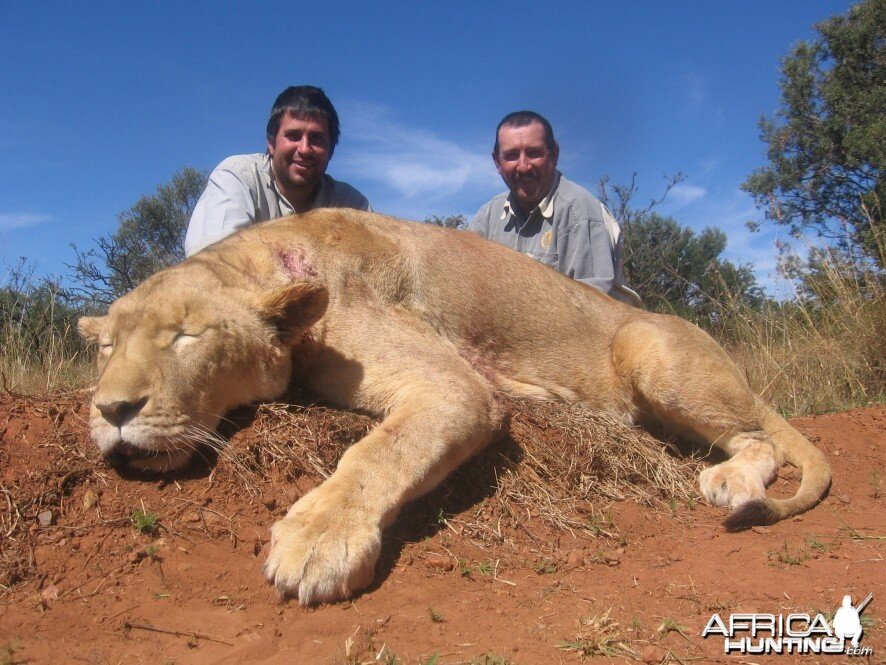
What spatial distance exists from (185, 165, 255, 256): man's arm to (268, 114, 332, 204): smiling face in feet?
1.50

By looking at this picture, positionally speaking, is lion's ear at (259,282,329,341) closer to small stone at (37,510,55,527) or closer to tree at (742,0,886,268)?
small stone at (37,510,55,527)

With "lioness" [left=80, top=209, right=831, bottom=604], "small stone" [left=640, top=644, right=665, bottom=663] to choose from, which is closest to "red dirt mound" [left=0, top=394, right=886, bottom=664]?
"small stone" [left=640, top=644, right=665, bottom=663]

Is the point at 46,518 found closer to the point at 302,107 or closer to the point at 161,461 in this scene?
the point at 161,461

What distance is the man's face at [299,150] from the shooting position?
19.6 feet

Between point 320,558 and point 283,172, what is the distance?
14.1 feet

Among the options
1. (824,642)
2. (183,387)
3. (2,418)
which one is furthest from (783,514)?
(2,418)

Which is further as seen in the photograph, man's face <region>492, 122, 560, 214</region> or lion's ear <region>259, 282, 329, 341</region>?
man's face <region>492, 122, 560, 214</region>

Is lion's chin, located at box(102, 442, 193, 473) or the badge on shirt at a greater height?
the badge on shirt

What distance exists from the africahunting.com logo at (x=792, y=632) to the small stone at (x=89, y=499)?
2346mm

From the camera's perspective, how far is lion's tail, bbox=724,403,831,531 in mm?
3492

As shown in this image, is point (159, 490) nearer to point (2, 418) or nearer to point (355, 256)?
point (2, 418)

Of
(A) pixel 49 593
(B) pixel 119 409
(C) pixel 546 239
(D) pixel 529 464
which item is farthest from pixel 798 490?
(A) pixel 49 593

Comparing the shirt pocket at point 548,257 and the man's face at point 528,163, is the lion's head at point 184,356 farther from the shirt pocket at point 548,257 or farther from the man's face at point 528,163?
the man's face at point 528,163

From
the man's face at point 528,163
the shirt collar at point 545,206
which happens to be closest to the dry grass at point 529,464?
the shirt collar at point 545,206
